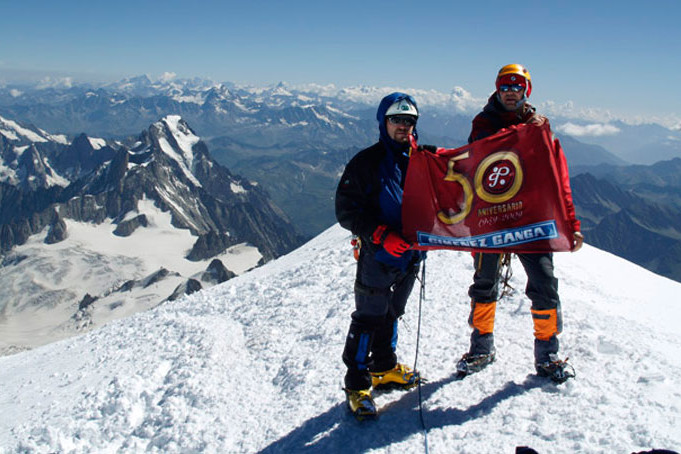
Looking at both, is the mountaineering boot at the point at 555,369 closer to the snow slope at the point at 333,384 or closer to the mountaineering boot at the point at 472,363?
the snow slope at the point at 333,384

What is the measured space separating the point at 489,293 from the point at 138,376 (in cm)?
627

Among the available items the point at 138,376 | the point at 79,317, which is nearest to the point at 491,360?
the point at 138,376

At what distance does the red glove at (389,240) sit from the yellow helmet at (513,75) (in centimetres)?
269

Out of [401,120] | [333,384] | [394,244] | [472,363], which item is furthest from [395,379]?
[401,120]

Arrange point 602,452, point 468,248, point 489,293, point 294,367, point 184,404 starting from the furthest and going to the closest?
point 294,367, point 184,404, point 489,293, point 468,248, point 602,452

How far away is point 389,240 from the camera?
5098mm

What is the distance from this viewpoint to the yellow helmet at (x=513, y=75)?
5715 millimetres

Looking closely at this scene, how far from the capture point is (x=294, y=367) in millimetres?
7457

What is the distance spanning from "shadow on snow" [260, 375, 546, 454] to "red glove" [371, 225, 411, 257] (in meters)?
2.30

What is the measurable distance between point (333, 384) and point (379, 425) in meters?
1.38

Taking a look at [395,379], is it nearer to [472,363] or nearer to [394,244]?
[472,363]

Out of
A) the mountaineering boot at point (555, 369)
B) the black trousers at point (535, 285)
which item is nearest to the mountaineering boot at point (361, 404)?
the black trousers at point (535, 285)

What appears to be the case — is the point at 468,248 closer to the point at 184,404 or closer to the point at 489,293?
the point at 489,293

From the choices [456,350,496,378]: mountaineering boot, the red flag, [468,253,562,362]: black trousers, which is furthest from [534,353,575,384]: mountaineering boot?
the red flag
